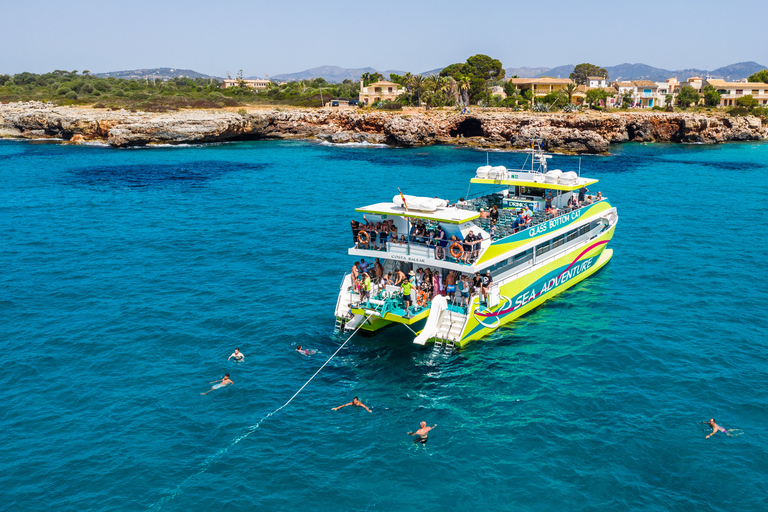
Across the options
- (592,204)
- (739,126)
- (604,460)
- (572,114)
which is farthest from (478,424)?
(739,126)

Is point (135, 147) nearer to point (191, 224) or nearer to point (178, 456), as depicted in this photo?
point (191, 224)

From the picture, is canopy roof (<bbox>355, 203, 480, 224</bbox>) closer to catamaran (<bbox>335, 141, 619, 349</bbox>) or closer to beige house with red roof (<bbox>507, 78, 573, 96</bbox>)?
catamaran (<bbox>335, 141, 619, 349</bbox>)

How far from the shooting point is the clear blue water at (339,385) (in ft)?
54.4

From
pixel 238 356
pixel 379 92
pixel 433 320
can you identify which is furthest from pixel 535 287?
pixel 379 92

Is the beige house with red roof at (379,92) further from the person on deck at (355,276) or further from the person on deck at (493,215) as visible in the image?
the person on deck at (355,276)

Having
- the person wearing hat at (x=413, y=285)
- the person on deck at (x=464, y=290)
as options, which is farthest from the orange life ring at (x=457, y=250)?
the person wearing hat at (x=413, y=285)

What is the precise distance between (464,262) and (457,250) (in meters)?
0.61

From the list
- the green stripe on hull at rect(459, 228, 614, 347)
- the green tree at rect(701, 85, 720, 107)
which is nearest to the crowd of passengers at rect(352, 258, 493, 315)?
the green stripe on hull at rect(459, 228, 614, 347)

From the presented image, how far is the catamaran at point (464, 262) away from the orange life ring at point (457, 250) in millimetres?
43

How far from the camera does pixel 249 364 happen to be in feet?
77.5

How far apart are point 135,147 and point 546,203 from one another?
85.9m

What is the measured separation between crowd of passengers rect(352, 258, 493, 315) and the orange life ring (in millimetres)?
922

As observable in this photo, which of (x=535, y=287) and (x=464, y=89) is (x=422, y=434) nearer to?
(x=535, y=287)

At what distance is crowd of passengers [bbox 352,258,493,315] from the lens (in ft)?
80.7
